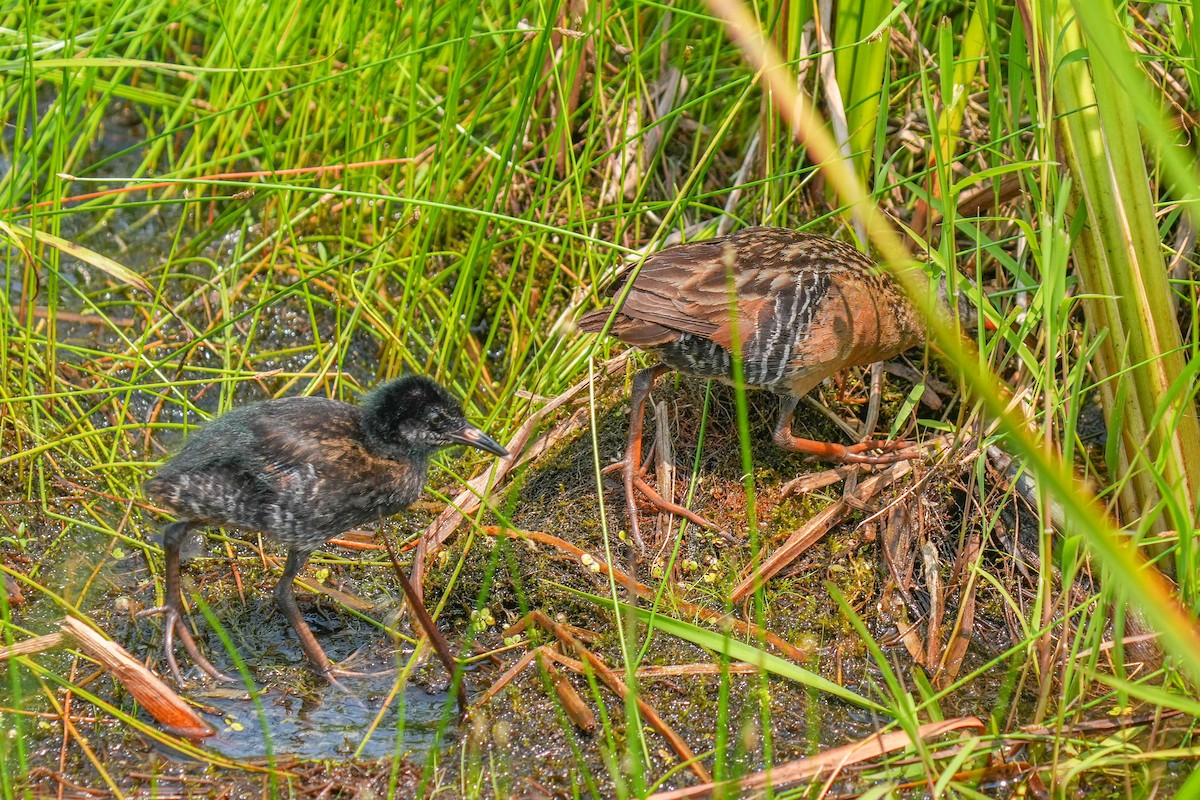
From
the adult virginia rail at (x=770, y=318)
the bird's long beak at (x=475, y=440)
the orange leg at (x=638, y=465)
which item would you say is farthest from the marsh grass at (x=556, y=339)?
the bird's long beak at (x=475, y=440)

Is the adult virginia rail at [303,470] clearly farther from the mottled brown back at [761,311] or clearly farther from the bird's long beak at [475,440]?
the mottled brown back at [761,311]

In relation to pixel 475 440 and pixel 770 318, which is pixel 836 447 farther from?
pixel 475 440

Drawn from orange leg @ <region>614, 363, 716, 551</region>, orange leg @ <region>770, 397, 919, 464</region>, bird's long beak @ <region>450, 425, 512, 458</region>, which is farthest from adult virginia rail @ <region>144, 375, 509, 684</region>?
orange leg @ <region>770, 397, 919, 464</region>

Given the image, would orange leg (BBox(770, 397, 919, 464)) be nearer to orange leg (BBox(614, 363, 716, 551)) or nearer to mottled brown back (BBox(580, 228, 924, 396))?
mottled brown back (BBox(580, 228, 924, 396))

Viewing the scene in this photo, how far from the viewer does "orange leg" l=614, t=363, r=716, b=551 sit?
14.1ft

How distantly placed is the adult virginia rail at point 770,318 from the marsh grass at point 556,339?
200 millimetres

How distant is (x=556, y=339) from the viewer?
16.0ft

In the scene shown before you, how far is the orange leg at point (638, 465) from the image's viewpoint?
4.29m

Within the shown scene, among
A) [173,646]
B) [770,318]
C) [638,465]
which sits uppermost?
[770,318]

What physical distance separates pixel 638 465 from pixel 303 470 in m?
1.26

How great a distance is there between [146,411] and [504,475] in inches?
56.8

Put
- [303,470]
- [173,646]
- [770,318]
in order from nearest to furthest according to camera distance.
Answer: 1. [303,470]
2. [173,646]
3. [770,318]

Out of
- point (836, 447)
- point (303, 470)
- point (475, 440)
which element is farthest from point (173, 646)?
point (836, 447)

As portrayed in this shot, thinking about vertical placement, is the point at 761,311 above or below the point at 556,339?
above
